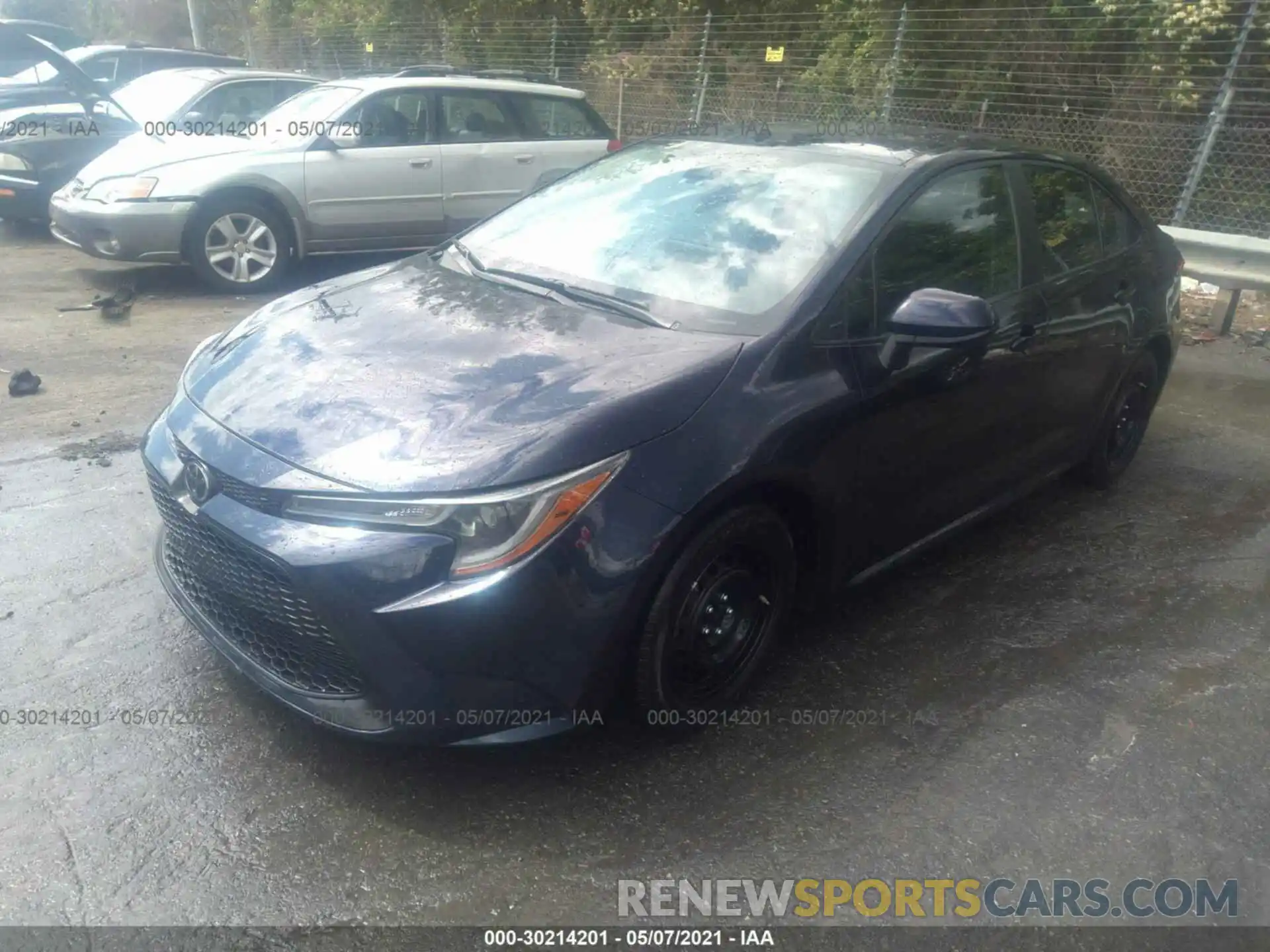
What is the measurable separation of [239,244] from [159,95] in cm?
347

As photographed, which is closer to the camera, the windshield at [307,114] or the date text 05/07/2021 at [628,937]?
the date text 05/07/2021 at [628,937]

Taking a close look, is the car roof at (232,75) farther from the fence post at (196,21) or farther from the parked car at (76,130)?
the fence post at (196,21)

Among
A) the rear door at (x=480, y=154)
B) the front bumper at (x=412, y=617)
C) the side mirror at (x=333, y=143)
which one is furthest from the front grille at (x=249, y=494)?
the rear door at (x=480, y=154)

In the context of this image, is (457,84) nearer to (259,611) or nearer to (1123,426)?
(1123,426)

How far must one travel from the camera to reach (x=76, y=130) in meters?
9.11

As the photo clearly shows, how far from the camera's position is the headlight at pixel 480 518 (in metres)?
2.48

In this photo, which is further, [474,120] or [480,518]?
[474,120]

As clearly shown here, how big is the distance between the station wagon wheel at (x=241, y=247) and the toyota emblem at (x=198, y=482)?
18.1 feet

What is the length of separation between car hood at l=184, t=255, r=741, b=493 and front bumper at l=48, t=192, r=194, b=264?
4.67 metres

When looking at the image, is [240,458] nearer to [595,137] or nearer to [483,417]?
[483,417]

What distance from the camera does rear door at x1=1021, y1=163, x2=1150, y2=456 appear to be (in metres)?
4.07

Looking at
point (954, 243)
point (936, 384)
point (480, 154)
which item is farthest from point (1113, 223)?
point (480, 154)

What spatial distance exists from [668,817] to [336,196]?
6542mm

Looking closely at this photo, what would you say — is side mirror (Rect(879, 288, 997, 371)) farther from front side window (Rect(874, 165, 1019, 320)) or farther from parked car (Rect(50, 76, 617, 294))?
parked car (Rect(50, 76, 617, 294))
